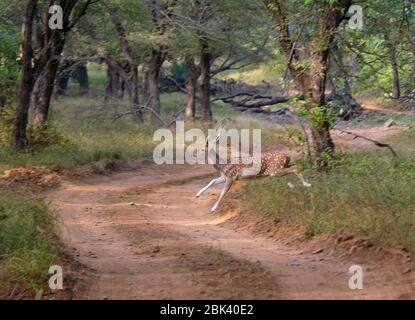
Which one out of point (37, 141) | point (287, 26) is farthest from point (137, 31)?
point (287, 26)

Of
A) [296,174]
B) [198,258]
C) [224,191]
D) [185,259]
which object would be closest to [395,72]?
[296,174]

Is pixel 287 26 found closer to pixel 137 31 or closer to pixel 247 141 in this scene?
pixel 247 141

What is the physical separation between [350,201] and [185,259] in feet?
9.01

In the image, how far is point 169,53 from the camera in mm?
27641

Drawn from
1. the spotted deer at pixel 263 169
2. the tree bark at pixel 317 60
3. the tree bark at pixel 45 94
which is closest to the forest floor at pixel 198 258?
the spotted deer at pixel 263 169

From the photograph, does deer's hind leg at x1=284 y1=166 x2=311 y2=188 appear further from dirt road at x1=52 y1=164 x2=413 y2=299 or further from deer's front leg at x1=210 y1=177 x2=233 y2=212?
dirt road at x1=52 y1=164 x2=413 y2=299

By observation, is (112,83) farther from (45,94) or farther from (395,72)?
(395,72)

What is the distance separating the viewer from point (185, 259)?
8.88 m

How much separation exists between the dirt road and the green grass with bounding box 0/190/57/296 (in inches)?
17.6

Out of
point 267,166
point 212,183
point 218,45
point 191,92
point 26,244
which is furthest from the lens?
point 191,92

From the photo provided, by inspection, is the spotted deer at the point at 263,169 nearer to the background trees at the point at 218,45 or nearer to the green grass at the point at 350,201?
the green grass at the point at 350,201

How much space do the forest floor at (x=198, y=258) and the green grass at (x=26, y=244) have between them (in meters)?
0.43

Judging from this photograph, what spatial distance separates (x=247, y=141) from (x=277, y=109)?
11954mm

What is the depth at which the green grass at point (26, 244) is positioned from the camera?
7.20 m
